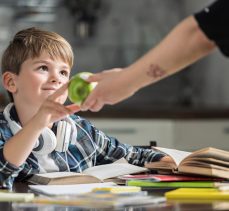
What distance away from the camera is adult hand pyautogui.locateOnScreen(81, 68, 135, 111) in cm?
126

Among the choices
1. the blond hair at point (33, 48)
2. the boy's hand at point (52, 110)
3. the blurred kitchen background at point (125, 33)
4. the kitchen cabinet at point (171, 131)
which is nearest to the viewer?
the boy's hand at point (52, 110)

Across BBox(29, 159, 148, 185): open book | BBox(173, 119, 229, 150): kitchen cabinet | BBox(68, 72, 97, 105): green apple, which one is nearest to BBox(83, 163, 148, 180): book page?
BBox(29, 159, 148, 185): open book

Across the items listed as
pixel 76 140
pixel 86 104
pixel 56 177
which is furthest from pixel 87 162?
pixel 86 104

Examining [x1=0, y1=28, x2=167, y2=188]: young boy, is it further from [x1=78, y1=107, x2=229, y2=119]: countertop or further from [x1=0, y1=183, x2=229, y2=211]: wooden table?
[x1=78, y1=107, x2=229, y2=119]: countertop

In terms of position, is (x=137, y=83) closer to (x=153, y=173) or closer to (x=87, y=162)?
(x=153, y=173)

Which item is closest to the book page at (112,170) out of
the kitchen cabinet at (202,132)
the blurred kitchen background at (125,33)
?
the kitchen cabinet at (202,132)

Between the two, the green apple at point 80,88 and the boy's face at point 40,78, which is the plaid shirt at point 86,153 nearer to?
the boy's face at point 40,78

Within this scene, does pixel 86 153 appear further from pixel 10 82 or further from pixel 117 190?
pixel 117 190

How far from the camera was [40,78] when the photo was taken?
182 cm

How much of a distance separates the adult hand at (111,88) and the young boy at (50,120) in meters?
0.23

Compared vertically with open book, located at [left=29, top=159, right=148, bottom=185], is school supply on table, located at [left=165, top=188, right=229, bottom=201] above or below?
below

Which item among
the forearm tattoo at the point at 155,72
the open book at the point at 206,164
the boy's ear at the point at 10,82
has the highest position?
the boy's ear at the point at 10,82

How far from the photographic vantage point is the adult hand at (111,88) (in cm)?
126

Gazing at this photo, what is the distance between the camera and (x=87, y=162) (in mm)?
1861
